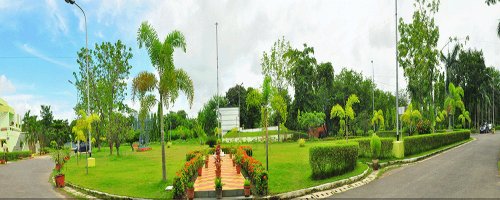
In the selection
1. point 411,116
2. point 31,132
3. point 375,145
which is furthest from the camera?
point 31,132

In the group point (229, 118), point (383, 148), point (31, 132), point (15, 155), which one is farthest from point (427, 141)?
point (31, 132)

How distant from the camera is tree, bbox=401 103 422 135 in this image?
119 ft

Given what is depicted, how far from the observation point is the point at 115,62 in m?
40.2

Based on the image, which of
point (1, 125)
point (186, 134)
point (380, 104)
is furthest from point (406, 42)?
point (1, 125)

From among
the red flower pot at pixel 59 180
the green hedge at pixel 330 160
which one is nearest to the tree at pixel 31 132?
the red flower pot at pixel 59 180

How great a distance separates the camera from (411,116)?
123 ft

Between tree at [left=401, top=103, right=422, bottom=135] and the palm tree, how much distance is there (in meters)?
23.8

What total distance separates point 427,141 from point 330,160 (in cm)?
1404

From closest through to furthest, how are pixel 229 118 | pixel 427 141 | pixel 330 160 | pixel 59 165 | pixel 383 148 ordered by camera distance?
pixel 330 160 < pixel 59 165 < pixel 383 148 < pixel 427 141 < pixel 229 118

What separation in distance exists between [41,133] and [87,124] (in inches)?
1616

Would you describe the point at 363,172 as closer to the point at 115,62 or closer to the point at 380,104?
the point at 115,62

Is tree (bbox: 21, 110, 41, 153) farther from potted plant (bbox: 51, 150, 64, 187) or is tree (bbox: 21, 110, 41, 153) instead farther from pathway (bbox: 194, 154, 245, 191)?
pathway (bbox: 194, 154, 245, 191)

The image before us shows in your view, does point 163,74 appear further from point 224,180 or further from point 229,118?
point 229,118

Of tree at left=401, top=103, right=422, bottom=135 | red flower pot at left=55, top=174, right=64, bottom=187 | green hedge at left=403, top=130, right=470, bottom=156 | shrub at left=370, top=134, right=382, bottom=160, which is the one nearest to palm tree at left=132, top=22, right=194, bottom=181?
red flower pot at left=55, top=174, right=64, bottom=187
